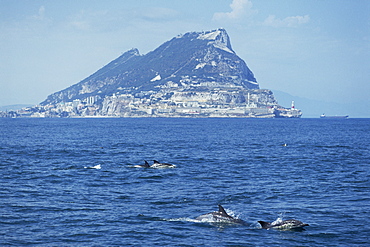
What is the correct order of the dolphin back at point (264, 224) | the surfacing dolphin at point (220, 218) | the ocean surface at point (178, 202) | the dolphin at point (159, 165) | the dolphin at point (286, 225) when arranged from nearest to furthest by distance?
the ocean surface at point (178, 202)
the dolphin at point (286, 225)
the dolphin back at point (264, 224)
the surfacing dolphin at point (220, 218)
the dolphin at point (159, 165)

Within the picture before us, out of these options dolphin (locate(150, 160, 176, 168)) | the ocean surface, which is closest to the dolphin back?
the ocean surface

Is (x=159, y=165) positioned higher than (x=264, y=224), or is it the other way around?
(x=159, y=165)

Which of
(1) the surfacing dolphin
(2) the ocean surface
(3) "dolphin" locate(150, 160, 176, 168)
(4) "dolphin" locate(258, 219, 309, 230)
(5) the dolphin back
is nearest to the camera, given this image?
(2) the ocean surface

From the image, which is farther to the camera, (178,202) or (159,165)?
(159,165)

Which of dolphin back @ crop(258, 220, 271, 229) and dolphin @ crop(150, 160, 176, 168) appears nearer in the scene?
dolphin back @ crop(258, 220, 271, 229)

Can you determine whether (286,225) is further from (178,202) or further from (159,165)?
(159,165)

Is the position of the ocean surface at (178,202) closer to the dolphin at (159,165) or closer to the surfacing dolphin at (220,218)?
the surfacing dolphin at (220,218)

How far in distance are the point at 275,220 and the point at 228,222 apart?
305 cm

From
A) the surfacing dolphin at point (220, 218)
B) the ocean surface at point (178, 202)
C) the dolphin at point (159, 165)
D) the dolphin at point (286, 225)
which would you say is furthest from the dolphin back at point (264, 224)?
the dolphin at point (159, 165)

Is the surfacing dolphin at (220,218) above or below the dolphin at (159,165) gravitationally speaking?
below

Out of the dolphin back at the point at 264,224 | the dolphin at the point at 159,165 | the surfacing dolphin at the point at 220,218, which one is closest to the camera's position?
the dolphin back at the point at 264,224

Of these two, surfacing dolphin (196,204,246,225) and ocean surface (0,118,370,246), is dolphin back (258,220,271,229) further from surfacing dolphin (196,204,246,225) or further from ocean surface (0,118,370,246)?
surfacing dolphin (196,204,246,225)

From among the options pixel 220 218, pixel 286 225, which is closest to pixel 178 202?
pixel 220 218

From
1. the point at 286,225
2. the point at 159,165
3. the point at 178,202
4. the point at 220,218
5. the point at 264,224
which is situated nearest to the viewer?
the point at 286,225
